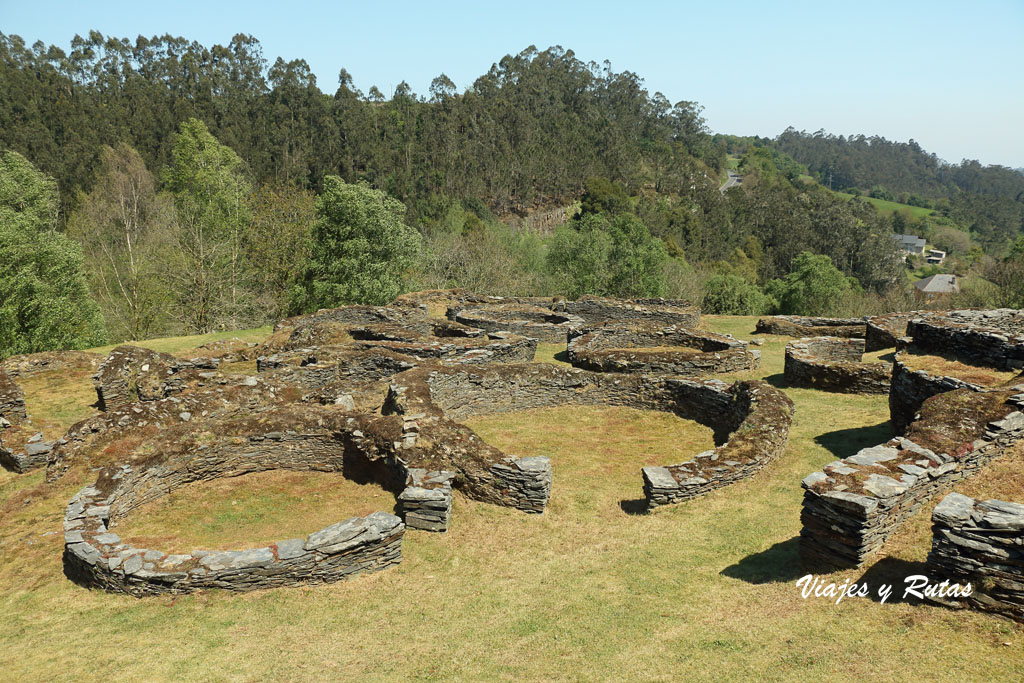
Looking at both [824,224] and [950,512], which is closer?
[950,512]

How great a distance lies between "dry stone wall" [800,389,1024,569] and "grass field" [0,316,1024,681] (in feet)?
1.15

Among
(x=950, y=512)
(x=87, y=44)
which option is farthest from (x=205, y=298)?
(x=87, y=44)

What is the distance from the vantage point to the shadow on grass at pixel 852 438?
53.5ft

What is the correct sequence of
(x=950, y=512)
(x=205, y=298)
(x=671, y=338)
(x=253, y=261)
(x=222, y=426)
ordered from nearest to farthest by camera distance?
(x=950, y=512)
(x=222, y=426)
(x=671, y=338)
(x=205, y=298)
(x=253, y=261)

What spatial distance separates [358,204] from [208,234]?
23.6 m

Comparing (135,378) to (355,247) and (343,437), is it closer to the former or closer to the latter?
(343,437)

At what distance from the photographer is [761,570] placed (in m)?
10.3

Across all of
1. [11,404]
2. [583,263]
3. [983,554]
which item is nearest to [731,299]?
[583,263]

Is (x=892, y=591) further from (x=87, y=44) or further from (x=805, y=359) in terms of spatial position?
(x=87, y=44)

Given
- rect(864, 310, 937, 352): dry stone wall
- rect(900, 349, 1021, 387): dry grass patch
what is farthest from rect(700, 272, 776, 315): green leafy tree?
rect(900, 349, 1021, 387): dry grass patch

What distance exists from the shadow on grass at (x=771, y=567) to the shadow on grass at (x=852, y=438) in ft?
20.2

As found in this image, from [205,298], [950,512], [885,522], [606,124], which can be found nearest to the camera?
[950,512]

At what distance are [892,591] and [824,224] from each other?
12420cm

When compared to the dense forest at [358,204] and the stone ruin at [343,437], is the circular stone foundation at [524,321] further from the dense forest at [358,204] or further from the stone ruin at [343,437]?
the dense forest at [358,204]
